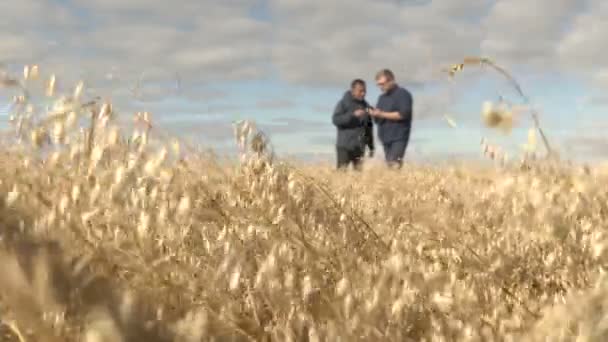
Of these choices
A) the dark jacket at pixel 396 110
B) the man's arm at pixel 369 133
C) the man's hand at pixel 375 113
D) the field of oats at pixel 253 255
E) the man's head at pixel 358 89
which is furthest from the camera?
the man's arm at pixel 369 133

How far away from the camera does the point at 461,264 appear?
2754 mm

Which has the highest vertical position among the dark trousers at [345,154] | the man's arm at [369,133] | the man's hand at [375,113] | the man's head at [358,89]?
the man's head at [358,89]

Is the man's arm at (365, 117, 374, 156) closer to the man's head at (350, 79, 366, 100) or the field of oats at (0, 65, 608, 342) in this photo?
the man's head at (350, 79, 366, 100)

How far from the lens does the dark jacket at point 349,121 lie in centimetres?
1270

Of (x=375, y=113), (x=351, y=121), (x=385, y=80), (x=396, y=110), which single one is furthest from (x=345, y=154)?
(x=385, y=80)

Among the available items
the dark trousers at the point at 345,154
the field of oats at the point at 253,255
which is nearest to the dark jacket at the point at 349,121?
the dark trousers at the point at 345,154

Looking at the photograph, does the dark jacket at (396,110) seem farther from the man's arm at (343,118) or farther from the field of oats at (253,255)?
the field of oats at (253,255)

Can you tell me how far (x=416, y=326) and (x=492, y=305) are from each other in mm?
389

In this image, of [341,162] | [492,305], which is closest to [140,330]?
[492,305]

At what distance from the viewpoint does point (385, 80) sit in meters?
12.3

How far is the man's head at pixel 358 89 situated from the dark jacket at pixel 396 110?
14.8 inches

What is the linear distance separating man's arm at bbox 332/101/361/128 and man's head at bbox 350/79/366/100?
298mm

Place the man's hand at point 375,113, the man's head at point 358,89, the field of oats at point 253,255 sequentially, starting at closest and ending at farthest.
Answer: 1. the field of oats at point 253,255
2. the man's hand at point 375,113
3. the man's head at point 358,89

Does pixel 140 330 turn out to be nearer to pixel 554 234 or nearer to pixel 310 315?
pixel 310 315
